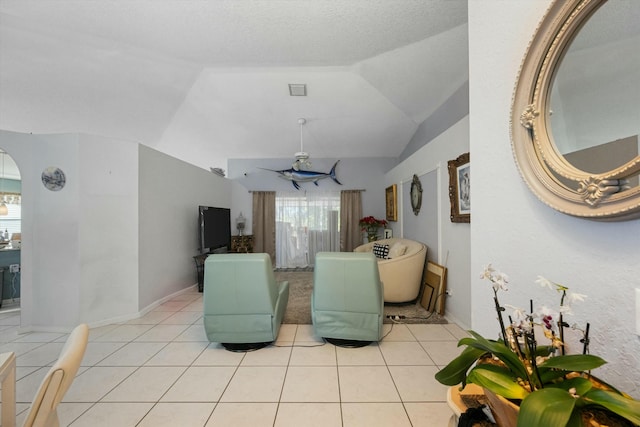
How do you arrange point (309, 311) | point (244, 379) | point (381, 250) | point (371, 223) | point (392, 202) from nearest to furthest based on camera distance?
1. point (244, 379)
2. point (309, 311)
3. point (381, 250)
4. point (392, 202)
5. point (371, 223)

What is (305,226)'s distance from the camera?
6094 millimetres

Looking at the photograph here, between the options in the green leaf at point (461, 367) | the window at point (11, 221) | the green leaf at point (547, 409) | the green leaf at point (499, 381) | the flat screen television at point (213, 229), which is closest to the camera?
the green leaf at point (547, 409)

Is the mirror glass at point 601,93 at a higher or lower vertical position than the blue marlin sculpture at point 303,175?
lower

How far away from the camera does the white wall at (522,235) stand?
678 mm

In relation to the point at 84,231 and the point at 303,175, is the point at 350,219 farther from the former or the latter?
the point at 84,231

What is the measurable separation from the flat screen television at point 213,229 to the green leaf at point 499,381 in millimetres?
4507

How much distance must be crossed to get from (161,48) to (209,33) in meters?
0.76

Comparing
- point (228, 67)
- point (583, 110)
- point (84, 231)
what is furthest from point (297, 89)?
point (583, 110)

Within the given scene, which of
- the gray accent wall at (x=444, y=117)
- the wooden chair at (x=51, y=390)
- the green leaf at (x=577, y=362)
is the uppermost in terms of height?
the gray accent wall at (x=444, y=117)

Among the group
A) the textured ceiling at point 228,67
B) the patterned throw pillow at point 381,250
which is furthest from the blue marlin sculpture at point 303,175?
the patterned throw pillow at point 381,250

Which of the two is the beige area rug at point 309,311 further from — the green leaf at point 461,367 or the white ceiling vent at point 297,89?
the white ceiling vent at point 297,89

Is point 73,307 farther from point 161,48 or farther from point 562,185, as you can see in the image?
point 562,185

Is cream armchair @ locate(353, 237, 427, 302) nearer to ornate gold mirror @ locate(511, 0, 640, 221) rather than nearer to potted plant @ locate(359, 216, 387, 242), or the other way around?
potted plant @ locate(359, 216, 387, 242)

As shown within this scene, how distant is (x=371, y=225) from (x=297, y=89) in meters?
3.34
